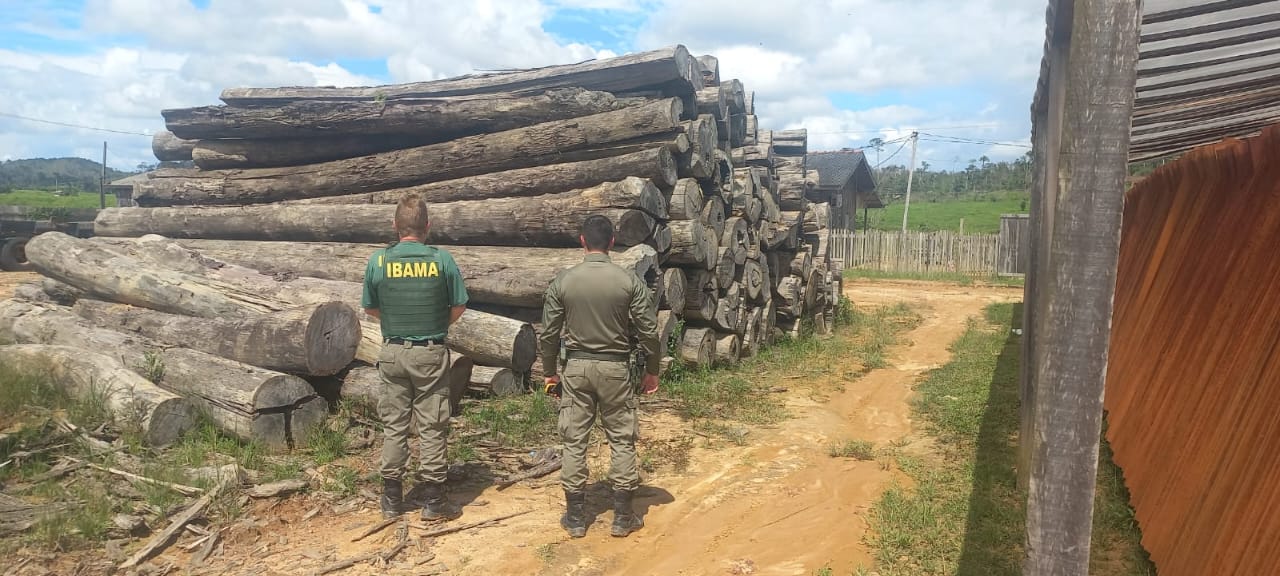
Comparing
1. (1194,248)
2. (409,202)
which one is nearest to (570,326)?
(409,202)

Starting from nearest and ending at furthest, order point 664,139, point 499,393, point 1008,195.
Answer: point 499,393
point 664,139
point 1008,195

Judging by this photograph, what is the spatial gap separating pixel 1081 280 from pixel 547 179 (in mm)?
6962

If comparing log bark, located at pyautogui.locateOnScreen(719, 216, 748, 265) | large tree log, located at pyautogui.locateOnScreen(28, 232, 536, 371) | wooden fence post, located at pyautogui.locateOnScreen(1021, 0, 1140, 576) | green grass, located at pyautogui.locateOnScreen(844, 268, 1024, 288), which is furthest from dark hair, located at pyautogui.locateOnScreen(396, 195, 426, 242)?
green grass, located at pyautogui.locateOnScreen(844, 268, 1024, 288)

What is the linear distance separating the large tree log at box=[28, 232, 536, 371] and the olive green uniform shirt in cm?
254

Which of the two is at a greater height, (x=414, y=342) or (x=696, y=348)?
(x=414, y=342)

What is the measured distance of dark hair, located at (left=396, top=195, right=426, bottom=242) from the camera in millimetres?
4824

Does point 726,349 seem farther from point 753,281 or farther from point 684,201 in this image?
point 684,201

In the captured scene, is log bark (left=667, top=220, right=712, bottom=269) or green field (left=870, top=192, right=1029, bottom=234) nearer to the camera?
log bark (left=667, top=220, right=712, bottom=269)

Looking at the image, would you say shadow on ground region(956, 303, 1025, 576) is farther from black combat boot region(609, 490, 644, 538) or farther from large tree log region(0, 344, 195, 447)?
large tree log region(0, 344, 195, 447)

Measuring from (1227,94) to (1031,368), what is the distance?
92.3 inches

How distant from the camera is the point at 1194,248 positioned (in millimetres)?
4898

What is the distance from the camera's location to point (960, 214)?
43.3 m

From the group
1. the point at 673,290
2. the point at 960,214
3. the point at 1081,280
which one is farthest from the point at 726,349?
the point at 960,214

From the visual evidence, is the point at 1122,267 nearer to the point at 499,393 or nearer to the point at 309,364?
the point at 499,393
